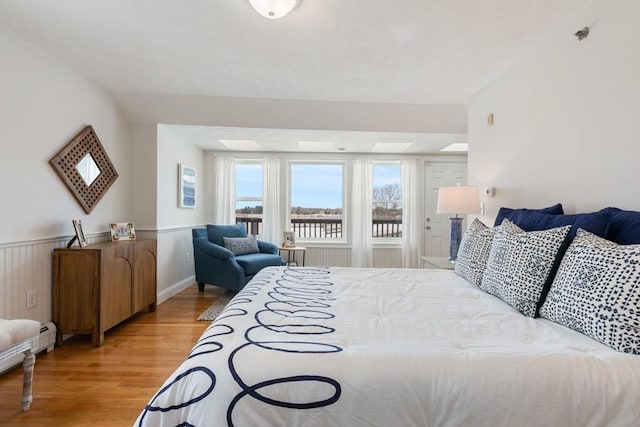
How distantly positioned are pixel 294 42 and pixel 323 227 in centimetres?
348

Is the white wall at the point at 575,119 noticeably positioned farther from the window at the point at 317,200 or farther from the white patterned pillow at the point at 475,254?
the window at the point at 317,200

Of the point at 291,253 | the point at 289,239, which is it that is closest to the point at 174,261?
the point at 289,239

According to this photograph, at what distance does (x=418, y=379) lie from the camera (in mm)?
836

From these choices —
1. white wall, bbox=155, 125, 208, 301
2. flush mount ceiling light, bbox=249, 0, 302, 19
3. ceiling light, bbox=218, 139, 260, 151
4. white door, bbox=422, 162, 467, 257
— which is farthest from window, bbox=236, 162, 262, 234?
flush mount ceiling light, bbox=249, 0, 302, 19

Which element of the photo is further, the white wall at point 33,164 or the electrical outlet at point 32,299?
the electrical outlet at point 32,299

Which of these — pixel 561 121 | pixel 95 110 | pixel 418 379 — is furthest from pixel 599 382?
pixel 95 110

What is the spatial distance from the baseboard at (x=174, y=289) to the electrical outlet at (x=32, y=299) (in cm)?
132

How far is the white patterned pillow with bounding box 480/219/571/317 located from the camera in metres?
1.33

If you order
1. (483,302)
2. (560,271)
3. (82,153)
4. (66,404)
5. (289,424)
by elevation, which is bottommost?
(66,404)

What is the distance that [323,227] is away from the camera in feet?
17.4

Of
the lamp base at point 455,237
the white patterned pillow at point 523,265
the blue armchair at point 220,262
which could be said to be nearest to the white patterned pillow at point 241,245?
the blue armchair at point 220,262

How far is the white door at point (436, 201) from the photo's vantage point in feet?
16.8

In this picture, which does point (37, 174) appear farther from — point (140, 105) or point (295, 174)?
point (295, 174)

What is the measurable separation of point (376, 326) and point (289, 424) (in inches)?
19.9
